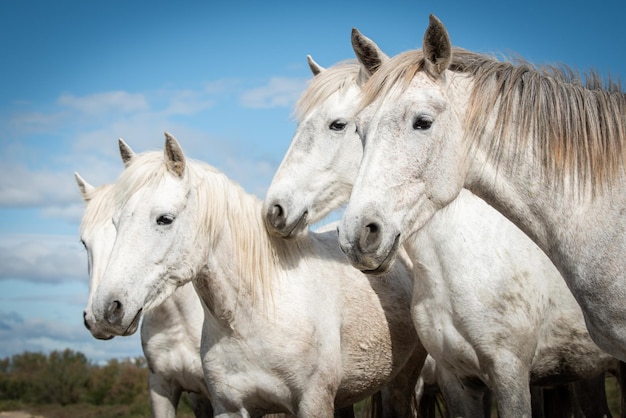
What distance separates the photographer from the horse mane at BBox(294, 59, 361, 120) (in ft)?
18.0

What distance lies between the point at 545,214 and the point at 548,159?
253 mm

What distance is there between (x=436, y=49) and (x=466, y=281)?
6.61 ft

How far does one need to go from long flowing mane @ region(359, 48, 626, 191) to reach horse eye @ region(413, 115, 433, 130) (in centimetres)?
20

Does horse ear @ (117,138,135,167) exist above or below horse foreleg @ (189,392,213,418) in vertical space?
above

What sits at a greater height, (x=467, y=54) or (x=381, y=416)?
(x=467, y=54)

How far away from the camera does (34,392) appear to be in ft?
58.2

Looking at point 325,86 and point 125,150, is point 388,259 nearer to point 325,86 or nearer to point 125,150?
point 325,86

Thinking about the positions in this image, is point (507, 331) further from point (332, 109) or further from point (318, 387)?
point (332, 109)

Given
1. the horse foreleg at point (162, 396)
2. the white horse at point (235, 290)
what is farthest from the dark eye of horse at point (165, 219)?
the horse foreleg at point (162, 396)

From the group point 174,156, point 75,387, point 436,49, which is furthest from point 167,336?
point 75,387

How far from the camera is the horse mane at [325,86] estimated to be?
5496 millimetres

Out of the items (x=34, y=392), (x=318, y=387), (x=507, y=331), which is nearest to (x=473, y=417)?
(x=507, y=331)

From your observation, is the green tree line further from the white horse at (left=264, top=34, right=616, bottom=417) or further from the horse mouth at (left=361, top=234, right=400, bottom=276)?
the horse mouth at (left=361, top=234, right=400, bottom=276)

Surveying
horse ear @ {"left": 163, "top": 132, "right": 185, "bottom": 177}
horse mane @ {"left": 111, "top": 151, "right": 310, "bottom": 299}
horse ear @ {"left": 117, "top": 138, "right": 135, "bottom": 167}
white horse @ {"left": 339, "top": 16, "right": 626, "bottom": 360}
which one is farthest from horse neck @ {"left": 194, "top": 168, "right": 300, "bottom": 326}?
white horse @ {"left": 339, "top": 16, "right": 626, "bottom": 360}
